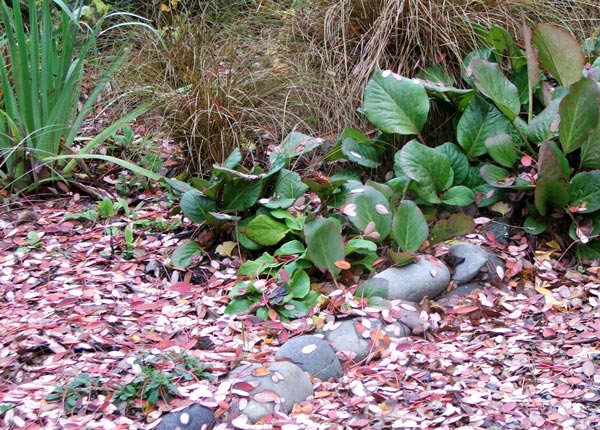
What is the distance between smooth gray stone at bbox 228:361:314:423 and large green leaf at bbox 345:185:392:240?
88 cm

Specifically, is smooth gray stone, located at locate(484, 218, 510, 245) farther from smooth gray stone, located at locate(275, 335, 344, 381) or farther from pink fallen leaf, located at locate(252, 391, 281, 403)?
pink fallen leaf, located at locate(252, 391, 281, 403)

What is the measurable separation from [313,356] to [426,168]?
1.19 metres

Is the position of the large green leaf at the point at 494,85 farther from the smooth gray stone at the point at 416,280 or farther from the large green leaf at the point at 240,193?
the large green leaf at the point at 240,193

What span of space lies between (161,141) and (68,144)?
1.57ft

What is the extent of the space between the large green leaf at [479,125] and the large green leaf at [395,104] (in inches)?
7.4

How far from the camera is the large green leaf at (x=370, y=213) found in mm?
3086

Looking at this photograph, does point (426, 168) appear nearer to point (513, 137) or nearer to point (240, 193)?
point (513, 137)

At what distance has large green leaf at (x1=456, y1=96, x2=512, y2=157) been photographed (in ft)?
11.2

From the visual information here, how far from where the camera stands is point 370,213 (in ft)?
10.2

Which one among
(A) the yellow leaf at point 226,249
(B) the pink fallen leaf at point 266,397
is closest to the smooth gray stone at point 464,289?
(A) the yellow leaf at point 226,249

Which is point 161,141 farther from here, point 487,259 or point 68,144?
point 487,259

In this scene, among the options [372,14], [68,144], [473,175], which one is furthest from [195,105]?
[473,175]

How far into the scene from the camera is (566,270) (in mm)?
3154

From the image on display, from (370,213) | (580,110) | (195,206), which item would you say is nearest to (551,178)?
(580,110)
